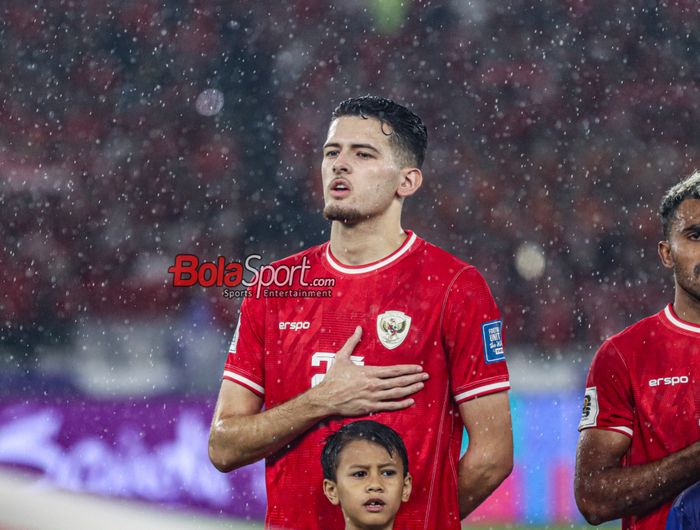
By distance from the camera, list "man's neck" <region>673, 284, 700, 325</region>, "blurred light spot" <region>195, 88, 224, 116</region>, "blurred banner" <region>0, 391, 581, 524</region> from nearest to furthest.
→ "man's neck" <region>673, 284, 700, 325</region>, "blurred banner" <region>0, 391, 581, 524</region>, "blurred light spot" <region>195, 88, 224, 116</region>

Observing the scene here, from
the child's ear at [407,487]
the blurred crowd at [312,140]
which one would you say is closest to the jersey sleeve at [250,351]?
the child's ear at [407,487]

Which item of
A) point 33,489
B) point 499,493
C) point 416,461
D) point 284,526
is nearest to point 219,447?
point 284,526

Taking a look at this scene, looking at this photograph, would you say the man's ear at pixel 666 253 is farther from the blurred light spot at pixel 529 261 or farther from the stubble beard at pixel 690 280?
the blurred light spot at pixel 529 261

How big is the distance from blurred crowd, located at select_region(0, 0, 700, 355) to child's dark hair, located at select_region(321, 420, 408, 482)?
4954mm

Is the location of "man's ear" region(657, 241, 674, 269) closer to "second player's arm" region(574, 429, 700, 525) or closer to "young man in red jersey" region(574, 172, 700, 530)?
"young man in red jersey" region(574, 172, 700, 530)

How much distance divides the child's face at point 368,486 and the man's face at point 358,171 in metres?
0.64

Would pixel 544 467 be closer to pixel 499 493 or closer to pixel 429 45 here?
pixel 499 493

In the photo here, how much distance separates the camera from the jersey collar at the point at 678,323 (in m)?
2.58

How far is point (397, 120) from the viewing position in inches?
110

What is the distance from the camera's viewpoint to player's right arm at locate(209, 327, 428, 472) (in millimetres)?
2455

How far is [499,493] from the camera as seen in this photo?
6625 millimetres

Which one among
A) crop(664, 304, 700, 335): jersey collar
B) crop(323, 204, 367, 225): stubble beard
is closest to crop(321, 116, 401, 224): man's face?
crop(323, 204, 367, 225): stubble beard

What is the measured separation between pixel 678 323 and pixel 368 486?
943 mm

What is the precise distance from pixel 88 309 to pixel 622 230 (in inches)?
174
